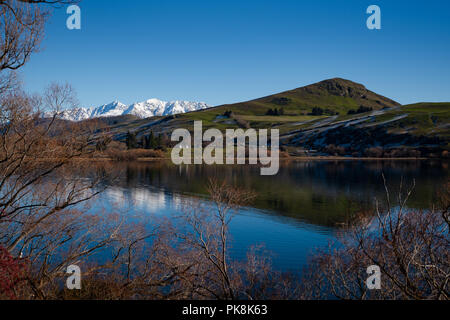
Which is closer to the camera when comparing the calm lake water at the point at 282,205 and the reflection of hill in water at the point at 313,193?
the calm lake water at the point at 282,205

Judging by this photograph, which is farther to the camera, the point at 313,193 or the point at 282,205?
the point at 313,193

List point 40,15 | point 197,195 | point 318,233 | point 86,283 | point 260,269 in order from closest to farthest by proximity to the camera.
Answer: point 40,15 → point 86,283 → point 260,269 → point 318,233 → point 197,195

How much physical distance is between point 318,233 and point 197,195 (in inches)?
817

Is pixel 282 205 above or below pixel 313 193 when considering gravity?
below

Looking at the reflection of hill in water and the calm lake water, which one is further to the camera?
the reflection of hill in water

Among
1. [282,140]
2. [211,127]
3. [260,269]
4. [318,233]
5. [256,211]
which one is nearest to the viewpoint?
[260,269]

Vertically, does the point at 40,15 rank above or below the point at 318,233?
above
